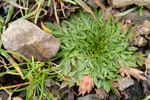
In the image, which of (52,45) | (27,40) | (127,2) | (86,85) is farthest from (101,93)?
(127,2)

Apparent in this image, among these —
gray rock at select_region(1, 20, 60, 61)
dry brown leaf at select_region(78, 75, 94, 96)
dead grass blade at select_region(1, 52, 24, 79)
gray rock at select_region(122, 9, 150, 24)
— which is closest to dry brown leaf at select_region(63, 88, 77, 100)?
dry brown leaf at select_region(78, 75, 94, 96)

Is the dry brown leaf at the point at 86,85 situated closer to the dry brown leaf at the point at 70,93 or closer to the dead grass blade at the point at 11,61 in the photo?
the dry brown leaf at the point at 70,93

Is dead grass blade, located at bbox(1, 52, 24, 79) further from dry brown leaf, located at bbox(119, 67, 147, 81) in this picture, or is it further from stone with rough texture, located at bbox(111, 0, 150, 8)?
stone with rough texture, located at bbox(111, 0, 150, 8)

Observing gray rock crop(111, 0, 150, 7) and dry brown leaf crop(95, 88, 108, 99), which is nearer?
dry brown leaf crop(95, 88, 108, 99)

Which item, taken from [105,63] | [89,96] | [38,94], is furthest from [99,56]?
[38,94]

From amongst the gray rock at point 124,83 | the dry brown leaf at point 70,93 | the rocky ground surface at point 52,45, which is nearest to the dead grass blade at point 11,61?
the rocky ground surface at point 52,45

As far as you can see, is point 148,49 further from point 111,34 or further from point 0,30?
point 0,30

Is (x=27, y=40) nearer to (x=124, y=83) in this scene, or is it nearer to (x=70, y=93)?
(x=70, y=93)
